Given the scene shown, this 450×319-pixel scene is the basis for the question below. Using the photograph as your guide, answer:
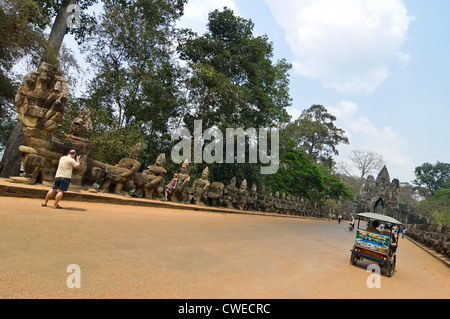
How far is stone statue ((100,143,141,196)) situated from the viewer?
32.2 ft

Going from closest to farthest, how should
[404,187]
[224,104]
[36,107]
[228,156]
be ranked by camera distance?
[36,107], [224,104], [228,156], [404,187]

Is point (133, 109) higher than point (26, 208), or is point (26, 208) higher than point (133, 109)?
point (133, 109)

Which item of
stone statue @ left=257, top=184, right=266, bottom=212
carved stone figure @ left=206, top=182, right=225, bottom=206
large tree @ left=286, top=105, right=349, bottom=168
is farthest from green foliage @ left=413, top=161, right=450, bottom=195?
carved stone figure @ left=206, top=182, right=225, bottom=206

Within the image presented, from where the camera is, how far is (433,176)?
6762cm

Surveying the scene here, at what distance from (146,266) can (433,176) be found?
271 feet

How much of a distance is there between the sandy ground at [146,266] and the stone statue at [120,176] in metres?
3.43

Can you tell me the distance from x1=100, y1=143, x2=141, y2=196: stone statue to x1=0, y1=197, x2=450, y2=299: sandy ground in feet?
11.2

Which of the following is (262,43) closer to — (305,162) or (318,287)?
(305,162)

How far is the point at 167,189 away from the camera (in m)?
13.5

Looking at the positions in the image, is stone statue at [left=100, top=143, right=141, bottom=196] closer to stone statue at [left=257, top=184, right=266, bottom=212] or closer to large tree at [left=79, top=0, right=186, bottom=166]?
large tree at [left=79, top=0, right=186, bottom=166]

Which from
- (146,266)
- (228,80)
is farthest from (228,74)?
(146,266)

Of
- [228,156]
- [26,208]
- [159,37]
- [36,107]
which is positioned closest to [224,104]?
[228,156]
